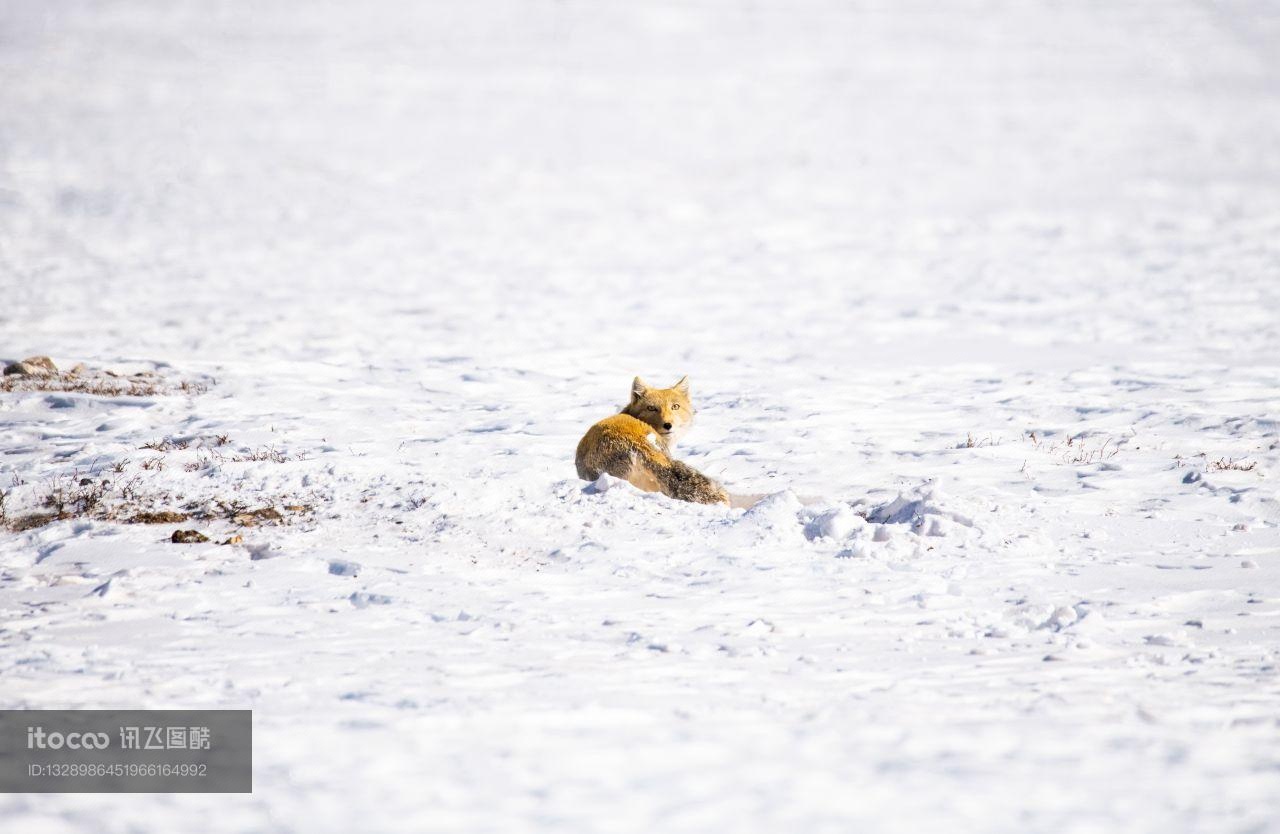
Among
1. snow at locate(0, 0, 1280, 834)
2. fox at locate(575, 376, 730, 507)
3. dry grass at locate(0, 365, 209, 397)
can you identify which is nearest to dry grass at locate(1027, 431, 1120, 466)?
snow at locate(0, 0, 1280, 834)

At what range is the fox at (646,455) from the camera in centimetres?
912

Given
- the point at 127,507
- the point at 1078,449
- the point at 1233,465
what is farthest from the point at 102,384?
the point at 1233,465

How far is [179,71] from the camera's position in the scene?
5297cm

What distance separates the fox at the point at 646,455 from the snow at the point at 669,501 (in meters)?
0.25

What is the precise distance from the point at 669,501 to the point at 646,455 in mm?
444

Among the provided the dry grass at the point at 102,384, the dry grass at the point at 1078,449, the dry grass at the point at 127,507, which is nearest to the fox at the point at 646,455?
the dry grass at the point at 127,507

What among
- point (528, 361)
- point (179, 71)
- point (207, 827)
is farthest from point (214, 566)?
point (179, 71)

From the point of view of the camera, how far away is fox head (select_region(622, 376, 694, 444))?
971 cm

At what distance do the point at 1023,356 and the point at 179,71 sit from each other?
4866cm

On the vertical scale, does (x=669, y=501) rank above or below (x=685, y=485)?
below

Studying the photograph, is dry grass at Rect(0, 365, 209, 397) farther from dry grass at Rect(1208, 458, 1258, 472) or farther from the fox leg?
dry grass at Rect(1208, 458, 1258, 472)

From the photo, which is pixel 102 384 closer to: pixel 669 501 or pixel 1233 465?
pixel 669 501

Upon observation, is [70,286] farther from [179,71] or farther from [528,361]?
[179,71]

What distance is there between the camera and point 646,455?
9.18 metres
